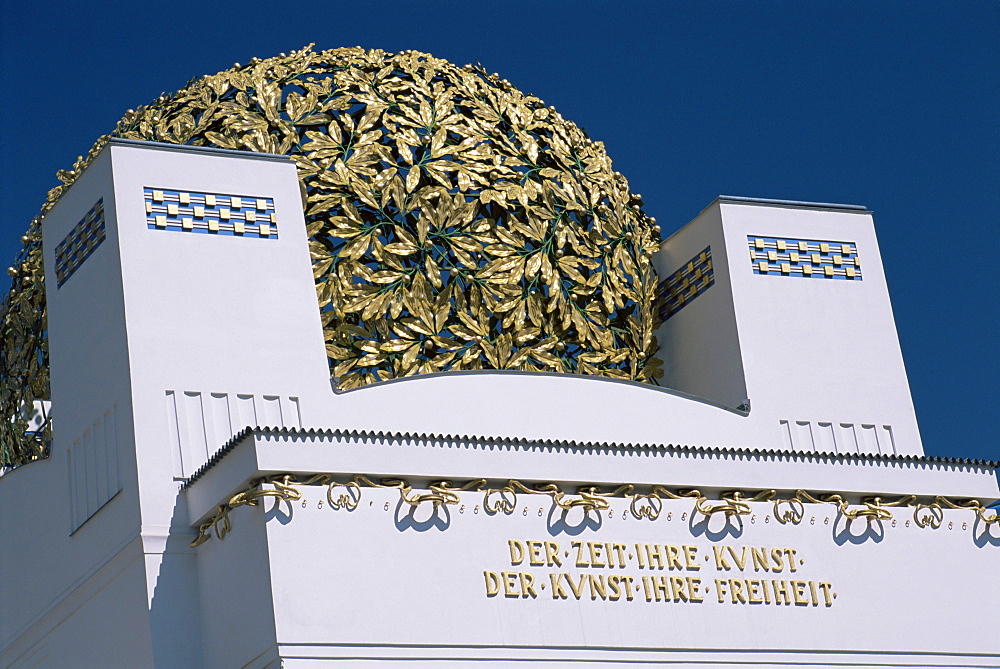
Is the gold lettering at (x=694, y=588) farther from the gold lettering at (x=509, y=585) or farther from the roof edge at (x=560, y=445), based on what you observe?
the gold lettering at (x=509, y=585)

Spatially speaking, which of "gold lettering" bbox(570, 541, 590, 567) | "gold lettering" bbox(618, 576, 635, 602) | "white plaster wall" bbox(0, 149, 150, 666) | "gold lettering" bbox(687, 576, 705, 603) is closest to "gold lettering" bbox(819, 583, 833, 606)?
"gold lettering" bbox(687, 576, 705, 603)

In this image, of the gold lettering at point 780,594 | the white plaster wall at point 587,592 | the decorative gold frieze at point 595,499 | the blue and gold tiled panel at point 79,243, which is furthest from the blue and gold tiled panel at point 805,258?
the blue and gold tiled panel at point 79,243

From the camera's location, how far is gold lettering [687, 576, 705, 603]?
31.1ft

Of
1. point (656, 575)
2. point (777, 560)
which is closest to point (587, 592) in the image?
point (656, 575)

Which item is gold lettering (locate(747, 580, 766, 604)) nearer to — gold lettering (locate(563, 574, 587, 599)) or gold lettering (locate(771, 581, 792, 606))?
gold lettering (locate(771, 581, 792, 606))

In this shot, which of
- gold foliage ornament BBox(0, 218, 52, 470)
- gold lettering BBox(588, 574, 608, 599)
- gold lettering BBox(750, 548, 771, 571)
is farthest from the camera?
gold foliage ornament BBox(0, 218, 52, 470)

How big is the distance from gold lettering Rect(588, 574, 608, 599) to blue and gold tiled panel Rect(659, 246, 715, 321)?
10.8 ft

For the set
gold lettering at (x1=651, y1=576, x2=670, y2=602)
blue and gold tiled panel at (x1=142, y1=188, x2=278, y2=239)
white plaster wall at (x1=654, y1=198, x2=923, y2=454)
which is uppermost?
blue and gold tiled panel at (x1=142, y1=188, x2=278, y2=239)

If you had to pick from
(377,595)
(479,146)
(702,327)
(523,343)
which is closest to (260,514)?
(377,595)

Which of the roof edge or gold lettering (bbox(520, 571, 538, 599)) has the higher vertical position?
the roof edge

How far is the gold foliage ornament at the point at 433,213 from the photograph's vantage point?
10617 mm

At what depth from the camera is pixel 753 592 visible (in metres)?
9.65

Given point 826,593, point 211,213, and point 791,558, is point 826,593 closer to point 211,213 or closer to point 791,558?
point 791,558

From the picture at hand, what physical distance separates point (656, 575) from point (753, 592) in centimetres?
66
